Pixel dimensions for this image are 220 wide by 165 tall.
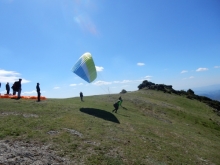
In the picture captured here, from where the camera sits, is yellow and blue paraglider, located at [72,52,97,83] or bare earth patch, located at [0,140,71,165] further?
yellow and blue paraglider, located at [72,52,97,83]

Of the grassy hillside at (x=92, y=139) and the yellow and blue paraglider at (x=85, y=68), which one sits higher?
the yellow and blue paraglider at (x=85, y=68)

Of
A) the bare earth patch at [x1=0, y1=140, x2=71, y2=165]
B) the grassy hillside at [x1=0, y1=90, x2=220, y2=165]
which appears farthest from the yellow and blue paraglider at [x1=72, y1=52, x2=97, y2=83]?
the bare earth patch at [x1=0, y1=140, x2=71, y2=165]

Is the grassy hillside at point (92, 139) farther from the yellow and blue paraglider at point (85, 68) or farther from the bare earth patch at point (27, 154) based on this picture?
the yellow and blue paraglider at point (85, 68)

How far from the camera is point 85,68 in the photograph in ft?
117

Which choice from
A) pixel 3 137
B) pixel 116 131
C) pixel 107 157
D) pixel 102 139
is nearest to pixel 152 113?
pixel 116 131

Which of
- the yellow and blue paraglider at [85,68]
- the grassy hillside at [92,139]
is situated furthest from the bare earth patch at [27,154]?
the yellow and blue paraglider at [85,68]

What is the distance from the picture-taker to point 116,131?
80.0 ft

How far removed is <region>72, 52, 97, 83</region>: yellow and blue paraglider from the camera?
35.8m

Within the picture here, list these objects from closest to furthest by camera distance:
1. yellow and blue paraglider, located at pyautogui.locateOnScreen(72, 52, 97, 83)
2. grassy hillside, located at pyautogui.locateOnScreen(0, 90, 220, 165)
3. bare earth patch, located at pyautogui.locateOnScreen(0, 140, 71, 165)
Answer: bare earth patch, located at pyautogui.locateOnScreen(0, 140, 71, 165) → grassy hillside, located at pyautogui.locateOnScreen(0, 90, 220, 165) → yellow and blue paraglider, located at pyautogui.locateOnScreen(72, 52, 97, 83)

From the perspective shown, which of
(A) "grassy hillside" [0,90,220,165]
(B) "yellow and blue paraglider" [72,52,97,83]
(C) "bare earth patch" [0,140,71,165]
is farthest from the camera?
(B) "yellow and blue paraglider" [72,52,97,83]

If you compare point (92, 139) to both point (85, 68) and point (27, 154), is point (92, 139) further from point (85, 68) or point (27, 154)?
point (85, 68)

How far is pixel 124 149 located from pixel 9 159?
10.2m

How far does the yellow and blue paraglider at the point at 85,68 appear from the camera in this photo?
117 feet

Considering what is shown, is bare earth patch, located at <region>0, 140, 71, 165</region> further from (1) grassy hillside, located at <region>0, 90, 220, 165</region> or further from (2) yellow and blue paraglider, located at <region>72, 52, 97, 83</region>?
(2) yellow and blue paraglider, located at <region>72, 52, 97, 83</region>
